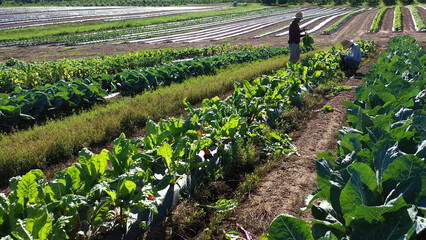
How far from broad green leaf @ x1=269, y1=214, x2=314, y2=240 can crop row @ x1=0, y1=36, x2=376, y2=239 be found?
140 centimetres

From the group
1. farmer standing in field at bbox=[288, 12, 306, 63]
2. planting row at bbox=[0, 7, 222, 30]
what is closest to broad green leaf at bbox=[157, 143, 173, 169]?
farmer standing in field at bbox=[288, 12, 306, 63]

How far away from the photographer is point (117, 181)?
2.97 meters

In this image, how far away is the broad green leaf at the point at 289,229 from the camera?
4.98ft

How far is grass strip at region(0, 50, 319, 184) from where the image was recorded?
15.0 ft

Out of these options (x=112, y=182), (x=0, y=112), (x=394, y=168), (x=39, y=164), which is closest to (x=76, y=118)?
(x=0, y=112)

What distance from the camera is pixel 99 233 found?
259 centimetres

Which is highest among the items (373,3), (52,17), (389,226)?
(373,3)

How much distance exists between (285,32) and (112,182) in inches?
1155

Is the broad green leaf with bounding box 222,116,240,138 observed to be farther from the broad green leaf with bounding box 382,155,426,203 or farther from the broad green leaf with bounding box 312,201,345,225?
the broad green leaf with bounding box 382,155,426,203

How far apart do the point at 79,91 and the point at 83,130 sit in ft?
6.65

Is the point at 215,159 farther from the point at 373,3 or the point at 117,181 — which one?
the point at 373,3

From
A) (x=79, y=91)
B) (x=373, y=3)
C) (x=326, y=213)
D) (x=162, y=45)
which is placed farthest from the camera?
(x=373, y=3)

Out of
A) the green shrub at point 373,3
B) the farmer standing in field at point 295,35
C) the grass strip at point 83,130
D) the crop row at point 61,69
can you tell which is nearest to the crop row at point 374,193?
the grass strip at point 83,130

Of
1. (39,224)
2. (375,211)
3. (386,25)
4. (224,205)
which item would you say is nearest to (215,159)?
(224,205)
